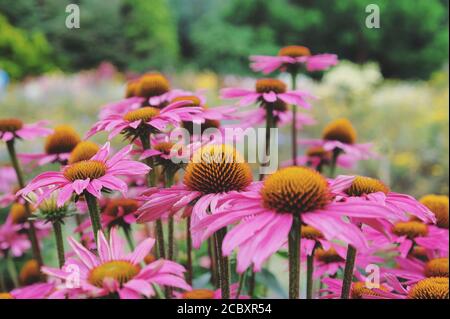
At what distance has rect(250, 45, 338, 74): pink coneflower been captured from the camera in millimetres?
1547

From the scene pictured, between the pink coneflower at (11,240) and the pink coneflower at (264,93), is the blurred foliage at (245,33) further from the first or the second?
the pink coneflower at (264,93)

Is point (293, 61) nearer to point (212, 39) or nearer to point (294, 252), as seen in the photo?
point (294, 252)

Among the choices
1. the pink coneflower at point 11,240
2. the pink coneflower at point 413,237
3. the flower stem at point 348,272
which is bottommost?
the pink coneflower at point 11,240

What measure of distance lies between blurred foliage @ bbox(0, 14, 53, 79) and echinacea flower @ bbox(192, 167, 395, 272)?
10.7m

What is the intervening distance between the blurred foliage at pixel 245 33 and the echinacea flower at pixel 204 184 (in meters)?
10.7

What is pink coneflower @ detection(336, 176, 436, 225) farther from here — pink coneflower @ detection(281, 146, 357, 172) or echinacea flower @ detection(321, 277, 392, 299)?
pink coneflower @ detection(281, 146, 357, 172)

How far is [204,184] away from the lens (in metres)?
0.85

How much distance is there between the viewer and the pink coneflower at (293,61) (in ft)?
5.08

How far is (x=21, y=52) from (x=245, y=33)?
16.0 feet

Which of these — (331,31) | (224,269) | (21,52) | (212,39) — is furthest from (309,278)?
(331,31)

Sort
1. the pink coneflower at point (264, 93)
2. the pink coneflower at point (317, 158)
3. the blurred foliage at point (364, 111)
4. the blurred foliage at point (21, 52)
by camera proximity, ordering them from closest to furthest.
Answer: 1. the pink coneflower at point (264, 93)
2. the pink coneflower at point (317, 158)
3. the blurred foliage at point (364, 111)
4. the blurred foliage at point (21, 52)

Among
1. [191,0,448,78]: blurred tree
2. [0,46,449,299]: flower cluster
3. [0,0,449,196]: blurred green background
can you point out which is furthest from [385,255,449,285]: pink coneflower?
[191,0,448,78]: blurred tree

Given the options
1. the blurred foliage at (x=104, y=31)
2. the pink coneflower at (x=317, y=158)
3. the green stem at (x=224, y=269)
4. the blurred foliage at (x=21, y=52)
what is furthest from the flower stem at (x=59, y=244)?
the blurred foliage at (x=104, y=31)
